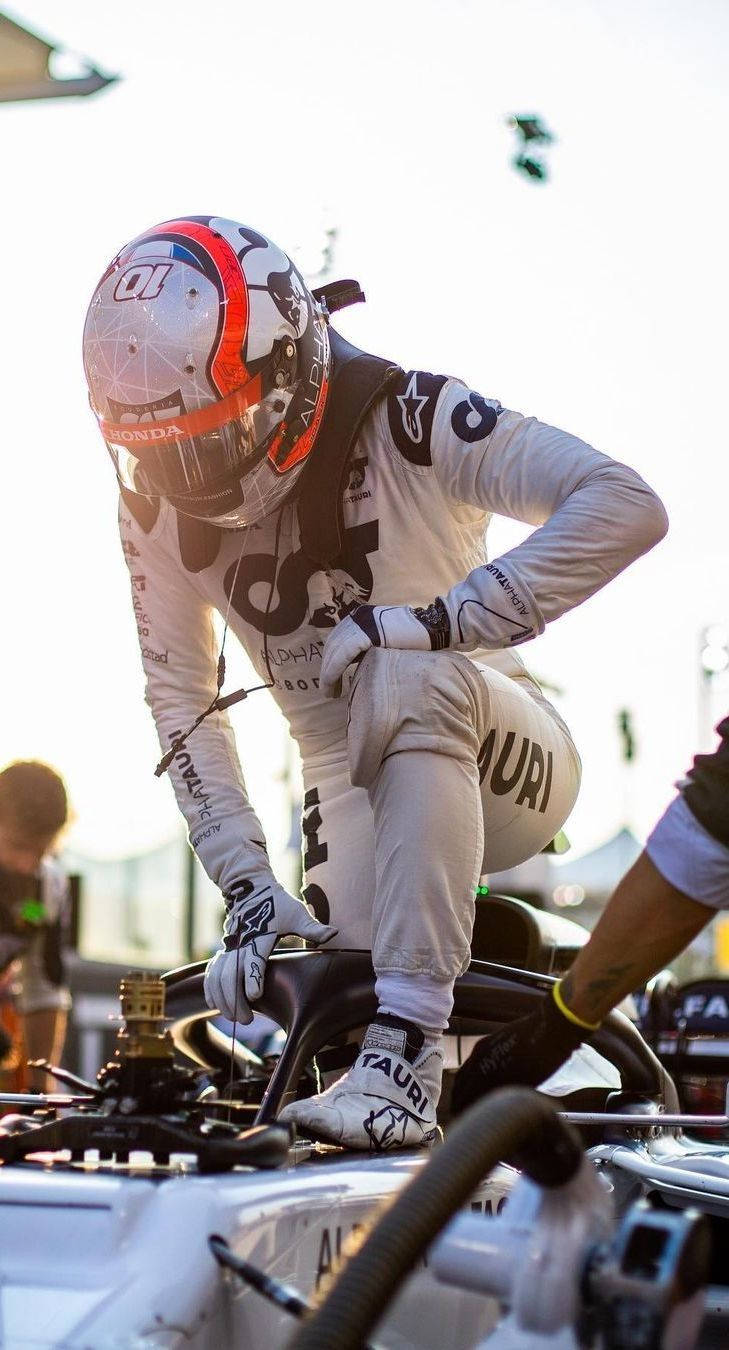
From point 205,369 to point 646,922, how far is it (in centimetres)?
150

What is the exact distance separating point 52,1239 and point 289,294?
2.03m

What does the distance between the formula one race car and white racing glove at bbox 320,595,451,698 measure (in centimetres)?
53

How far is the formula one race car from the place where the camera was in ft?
4.43

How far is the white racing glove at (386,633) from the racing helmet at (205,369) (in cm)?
44

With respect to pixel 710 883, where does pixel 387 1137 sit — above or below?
below

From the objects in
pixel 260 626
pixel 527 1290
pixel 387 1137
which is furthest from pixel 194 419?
pixel 527 1290

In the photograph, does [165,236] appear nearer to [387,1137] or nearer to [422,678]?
[422,678]

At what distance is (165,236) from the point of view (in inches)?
128

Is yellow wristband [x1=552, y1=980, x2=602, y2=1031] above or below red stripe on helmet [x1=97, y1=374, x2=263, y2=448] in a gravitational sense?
below

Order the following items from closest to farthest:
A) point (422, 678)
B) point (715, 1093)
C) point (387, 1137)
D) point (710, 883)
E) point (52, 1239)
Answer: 1. point (52, 1239)
2. point (710, 883)
3. point (387, 1137)
4. point (422, 678)
5. point (715, 1093)

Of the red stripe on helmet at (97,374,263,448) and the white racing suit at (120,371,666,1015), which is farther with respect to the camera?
the red stripe on helmet at (97,374,263,448)

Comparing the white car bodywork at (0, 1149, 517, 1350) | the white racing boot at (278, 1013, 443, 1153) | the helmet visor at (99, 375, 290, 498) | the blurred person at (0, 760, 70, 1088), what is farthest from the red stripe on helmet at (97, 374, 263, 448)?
the blurred person at (0, 760, 70, 1088)

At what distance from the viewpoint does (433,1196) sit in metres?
1.34

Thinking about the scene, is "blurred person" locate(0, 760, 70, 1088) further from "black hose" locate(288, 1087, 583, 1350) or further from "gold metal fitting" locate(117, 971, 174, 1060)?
"black hose" locate(288, 1087, 583, 1350)
